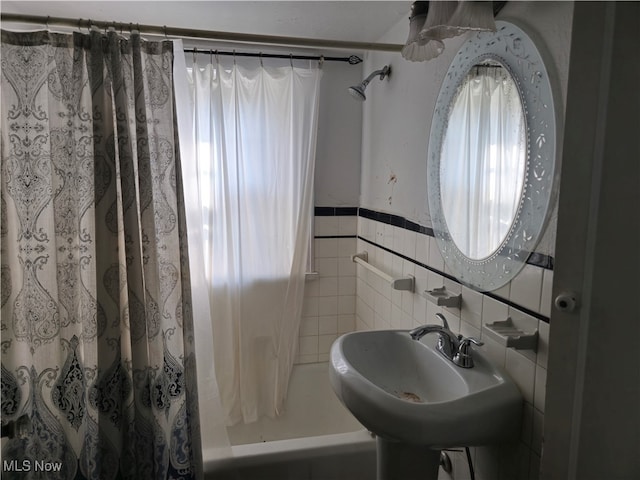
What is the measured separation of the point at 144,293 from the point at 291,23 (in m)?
1.42

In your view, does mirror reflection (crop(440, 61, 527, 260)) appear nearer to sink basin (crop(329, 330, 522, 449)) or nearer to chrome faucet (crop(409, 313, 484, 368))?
chrome faucet (crop(409, 313, 484, 368))

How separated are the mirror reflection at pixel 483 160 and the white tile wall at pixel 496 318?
16cm

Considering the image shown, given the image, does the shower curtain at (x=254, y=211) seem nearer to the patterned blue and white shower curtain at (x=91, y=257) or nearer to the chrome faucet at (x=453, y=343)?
the patterned blue and white shower curtain at (x=91, y=257)

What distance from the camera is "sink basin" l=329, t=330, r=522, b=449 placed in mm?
1053

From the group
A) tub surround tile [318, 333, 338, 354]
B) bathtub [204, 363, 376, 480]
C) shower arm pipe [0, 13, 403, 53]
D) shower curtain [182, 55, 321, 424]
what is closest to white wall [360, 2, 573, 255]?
shower arm pipe [0, 13, 403, 53]

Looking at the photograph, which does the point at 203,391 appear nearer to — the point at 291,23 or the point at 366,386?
the point at 366,386

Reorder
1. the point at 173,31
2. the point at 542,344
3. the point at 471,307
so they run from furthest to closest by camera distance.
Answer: the point at 173,31
the point at 471,307
the point at 542,344

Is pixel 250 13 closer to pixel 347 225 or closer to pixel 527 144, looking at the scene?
pixel 347 225

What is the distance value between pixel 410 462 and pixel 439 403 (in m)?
0.35

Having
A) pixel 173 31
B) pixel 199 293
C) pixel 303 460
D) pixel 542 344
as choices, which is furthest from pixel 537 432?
pixel 173 31

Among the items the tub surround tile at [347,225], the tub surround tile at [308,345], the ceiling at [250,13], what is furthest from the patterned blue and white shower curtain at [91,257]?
the tub surround tile at [347,225]

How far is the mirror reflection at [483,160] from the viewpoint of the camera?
3.89 feet

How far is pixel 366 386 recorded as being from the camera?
1.12 m

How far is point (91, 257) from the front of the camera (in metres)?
1.44
